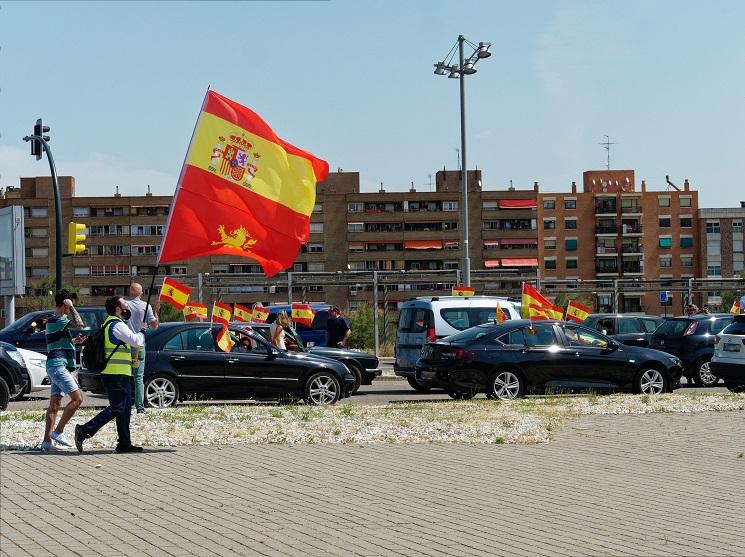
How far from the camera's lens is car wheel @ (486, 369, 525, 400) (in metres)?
20.0

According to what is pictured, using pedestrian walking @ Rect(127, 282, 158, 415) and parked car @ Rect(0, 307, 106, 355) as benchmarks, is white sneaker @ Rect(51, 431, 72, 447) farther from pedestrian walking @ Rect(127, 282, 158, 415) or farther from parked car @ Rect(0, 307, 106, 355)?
parked car @ Rect(0, 307, 106, 355)

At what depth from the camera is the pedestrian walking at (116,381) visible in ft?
40.5

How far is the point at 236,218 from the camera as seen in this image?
14055 mm

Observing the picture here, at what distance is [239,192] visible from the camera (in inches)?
555

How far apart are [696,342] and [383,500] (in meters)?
18.2

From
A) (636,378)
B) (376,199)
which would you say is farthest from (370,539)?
(376,199)

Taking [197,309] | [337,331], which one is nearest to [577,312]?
[337,331]

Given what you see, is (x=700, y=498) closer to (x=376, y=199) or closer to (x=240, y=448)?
(x=240, y=448)

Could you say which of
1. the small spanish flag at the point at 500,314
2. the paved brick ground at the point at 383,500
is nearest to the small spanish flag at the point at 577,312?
the small spanish flag at the point at 500,314

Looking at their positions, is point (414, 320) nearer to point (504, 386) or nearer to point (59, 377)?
point (504, 386)

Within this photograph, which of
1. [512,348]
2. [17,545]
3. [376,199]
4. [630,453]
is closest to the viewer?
[17,545]

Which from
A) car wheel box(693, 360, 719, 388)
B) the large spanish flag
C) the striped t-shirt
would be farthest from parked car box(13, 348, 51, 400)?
car wheel box(693, 360, 719, 388)

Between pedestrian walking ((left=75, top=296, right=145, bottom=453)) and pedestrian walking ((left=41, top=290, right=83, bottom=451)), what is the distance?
1.03ft

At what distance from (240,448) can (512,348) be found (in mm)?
8229
